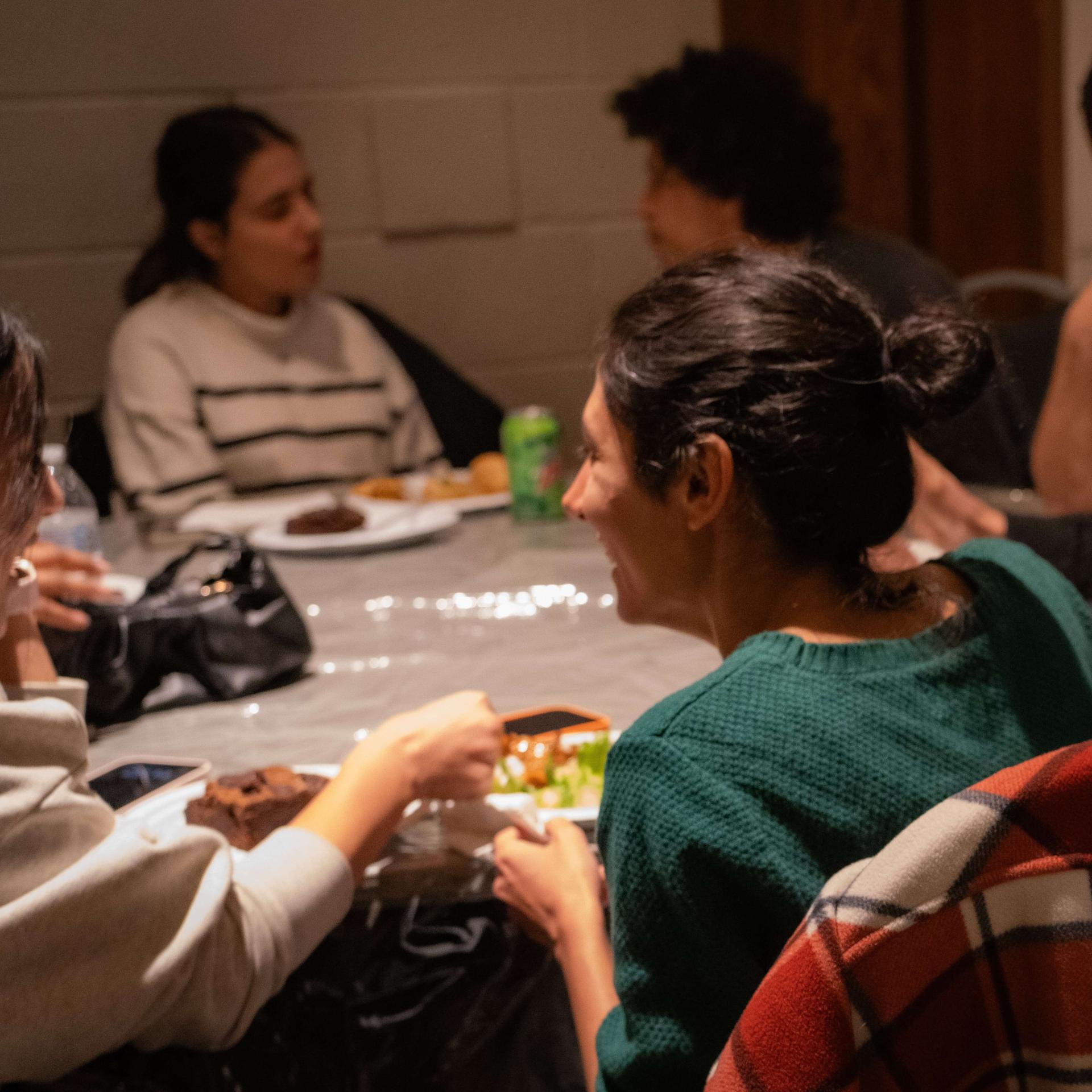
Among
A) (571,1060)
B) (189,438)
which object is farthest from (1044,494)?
(189,438)

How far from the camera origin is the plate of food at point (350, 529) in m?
1.79

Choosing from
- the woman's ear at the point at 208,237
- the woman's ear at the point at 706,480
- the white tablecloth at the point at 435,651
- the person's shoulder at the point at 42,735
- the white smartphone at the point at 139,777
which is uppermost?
the woman's ear at the point at 208,237

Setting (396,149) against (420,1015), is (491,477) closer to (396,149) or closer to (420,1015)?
(420,1015)

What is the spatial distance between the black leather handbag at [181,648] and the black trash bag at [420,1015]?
302 millimetres

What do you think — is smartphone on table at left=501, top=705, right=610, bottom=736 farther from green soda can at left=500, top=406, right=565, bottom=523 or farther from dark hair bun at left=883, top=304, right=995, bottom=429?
green soda can at left=500, top=406, right=565, bottom=523

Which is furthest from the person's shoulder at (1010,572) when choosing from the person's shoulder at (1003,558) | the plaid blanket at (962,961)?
the plaid blanket at (962,961)

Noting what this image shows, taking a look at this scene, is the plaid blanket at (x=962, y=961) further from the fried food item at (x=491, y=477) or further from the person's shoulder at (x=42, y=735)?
the fried food item at (x=491, y=477)

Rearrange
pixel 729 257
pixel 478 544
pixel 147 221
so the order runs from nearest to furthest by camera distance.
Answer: pixel 729 257
pixel 478 544
pixel 147 221

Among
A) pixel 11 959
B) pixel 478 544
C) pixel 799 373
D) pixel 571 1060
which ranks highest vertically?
pixel 799 373

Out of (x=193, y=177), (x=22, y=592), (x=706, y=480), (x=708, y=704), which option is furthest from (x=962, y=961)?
(x=193, y=177)

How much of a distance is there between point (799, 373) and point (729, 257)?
0.12m

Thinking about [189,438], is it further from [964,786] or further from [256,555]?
[964,786]

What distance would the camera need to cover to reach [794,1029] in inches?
18.3

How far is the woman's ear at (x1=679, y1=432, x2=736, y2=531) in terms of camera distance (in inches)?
31.0
